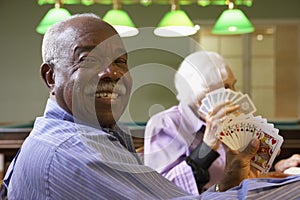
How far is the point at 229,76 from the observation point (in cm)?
256

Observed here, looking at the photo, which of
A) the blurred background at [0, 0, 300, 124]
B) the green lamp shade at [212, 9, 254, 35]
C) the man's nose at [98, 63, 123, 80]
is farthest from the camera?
the blurred background at [0, 0, 300, 124]

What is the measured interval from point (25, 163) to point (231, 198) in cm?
46

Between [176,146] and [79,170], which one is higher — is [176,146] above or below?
below

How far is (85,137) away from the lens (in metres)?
1.11

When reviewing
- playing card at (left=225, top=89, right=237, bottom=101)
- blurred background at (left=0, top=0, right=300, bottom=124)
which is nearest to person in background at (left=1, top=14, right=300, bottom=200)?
playing card at (left=225, top=89, right=237, bottom=101)

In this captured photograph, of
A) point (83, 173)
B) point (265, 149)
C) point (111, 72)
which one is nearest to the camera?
point (83, 173)

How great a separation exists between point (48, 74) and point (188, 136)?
119 centimetres

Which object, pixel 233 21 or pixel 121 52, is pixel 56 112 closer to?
pixel 121 52

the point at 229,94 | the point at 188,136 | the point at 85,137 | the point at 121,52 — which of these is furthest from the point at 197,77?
the point at 85,137

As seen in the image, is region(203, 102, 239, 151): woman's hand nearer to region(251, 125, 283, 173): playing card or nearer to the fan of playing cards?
the fan of playing cards

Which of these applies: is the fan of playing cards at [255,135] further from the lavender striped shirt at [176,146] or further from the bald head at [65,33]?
the bald head at [65,33]

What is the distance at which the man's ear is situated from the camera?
1.28 meters

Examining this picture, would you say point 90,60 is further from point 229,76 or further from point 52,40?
point 229,76

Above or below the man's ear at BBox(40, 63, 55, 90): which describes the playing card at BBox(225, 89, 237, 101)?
below
